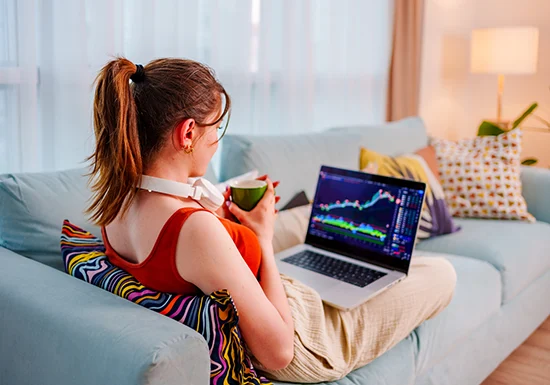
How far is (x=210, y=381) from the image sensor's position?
3.75 ft

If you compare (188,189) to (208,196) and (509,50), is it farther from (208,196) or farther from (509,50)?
(509,50)

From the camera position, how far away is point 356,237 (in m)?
1.87

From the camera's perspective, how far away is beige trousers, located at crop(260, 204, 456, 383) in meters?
1.39

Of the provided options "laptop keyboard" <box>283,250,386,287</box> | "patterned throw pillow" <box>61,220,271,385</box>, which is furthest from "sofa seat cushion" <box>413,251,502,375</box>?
"patterned throw pillow" <box>61,220,271,385</box>

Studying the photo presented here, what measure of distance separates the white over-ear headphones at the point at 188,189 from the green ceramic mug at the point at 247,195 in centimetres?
10

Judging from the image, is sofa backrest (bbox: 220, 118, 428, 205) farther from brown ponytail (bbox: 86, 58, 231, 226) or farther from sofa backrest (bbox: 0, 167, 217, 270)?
brown ponytail (bbox: 86, 58, 231, 226)

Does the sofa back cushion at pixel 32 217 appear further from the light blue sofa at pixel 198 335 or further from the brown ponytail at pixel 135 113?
the brown ponytail at pixel 135 113

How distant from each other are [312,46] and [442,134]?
1.75 meters

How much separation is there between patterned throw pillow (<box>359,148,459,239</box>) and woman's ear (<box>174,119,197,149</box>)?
1458 millimetres

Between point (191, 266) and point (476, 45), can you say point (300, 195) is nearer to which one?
point (191, 266)

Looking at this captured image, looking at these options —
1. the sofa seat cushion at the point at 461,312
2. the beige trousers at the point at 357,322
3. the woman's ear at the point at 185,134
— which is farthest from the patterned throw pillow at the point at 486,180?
the woman's ear at the point at 185,134

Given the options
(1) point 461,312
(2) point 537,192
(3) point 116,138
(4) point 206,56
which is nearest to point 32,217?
(3) point 116,138

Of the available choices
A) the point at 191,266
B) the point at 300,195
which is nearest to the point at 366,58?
the point at 300,195

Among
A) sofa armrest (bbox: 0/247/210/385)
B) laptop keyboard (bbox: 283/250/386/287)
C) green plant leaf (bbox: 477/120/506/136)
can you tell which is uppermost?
green plant leaf (bbox: 477/120/506/136)
